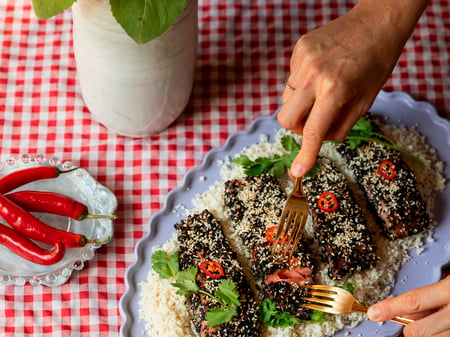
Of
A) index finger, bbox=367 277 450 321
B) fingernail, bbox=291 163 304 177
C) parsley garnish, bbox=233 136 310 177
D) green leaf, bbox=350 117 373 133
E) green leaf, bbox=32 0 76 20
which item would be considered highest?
green leaf, bbox=32 0 76 20

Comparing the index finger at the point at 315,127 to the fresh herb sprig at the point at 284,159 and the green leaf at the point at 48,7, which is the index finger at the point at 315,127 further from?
the green leaf at the point at 48,7

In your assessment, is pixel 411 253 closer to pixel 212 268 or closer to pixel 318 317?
pixel 318 317

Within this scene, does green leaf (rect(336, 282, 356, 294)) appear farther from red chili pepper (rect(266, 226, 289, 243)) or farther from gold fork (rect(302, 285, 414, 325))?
red chili pepper (rect(266, 226, 289, 243))

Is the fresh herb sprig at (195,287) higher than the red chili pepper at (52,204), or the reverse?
the red chili pepper at (52,204)

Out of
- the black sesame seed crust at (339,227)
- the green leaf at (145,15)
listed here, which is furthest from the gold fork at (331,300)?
the green leaf at (145,15)

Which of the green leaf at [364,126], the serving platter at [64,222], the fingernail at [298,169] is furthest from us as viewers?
the green leaf at [364,126]

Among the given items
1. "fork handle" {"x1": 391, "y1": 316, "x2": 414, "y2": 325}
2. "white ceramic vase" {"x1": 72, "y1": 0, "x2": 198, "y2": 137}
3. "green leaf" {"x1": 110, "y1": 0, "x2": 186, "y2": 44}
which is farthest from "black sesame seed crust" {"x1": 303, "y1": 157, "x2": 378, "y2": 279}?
"green leaf" {"x1": 110, "y1": 0, "x2": 186, "y2": 44}
